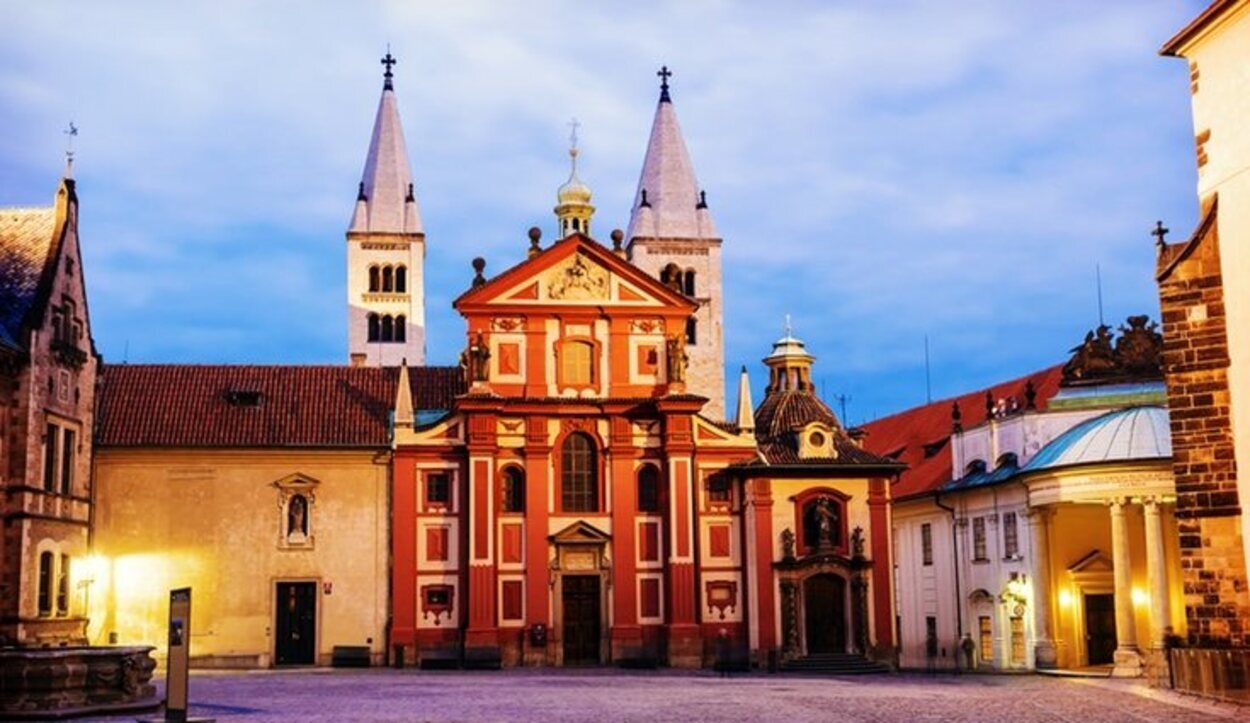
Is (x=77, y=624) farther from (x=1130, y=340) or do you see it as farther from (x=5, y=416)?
(x=1130, y=340)

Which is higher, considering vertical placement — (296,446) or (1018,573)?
(296,446)

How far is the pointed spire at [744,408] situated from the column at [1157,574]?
13050 mm

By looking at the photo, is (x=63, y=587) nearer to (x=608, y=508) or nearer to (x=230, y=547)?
(x=230, y=547)

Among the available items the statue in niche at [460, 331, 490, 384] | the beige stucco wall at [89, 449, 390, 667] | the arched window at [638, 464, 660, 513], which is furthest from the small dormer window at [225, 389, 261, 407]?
the arched window at [638, 464, 660, 513]

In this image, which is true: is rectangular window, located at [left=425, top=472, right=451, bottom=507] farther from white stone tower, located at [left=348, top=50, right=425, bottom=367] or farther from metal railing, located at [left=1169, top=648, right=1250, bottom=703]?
white stone tower, located at [left=348, top=50, right=425, bottom=367]

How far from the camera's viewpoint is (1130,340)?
48.5 m

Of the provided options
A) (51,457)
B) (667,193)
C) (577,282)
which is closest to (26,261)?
(51,457)

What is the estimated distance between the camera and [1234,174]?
2814 centimetres

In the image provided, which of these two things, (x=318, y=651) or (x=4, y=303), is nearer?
(x=4, y=303)

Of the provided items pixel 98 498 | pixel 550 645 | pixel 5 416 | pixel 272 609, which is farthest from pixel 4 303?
pixel 550 645

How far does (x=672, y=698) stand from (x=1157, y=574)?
692 inches

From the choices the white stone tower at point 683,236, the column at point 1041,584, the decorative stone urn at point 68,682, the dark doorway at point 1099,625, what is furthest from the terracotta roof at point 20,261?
the white stone tower at point 683,236

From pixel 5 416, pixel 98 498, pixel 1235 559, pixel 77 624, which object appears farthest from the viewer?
pixel 98 498

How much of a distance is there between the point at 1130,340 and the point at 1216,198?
20.6 meters
